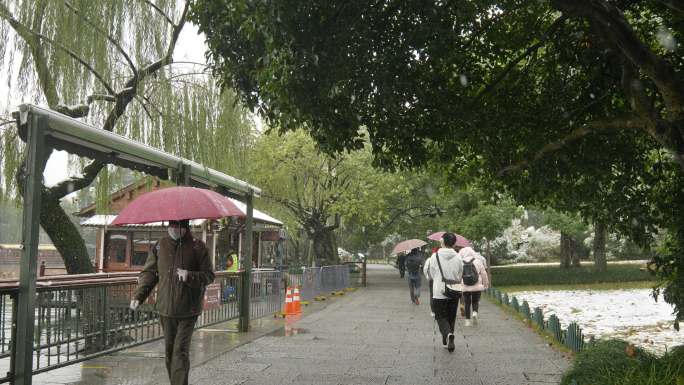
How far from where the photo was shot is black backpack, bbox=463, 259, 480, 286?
13.3 m

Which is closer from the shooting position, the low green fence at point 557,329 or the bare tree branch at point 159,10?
the low green fence at point 557,329

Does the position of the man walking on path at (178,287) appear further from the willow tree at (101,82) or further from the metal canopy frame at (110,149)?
the willow tree at (101,82)

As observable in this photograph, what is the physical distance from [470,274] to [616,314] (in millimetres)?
5969

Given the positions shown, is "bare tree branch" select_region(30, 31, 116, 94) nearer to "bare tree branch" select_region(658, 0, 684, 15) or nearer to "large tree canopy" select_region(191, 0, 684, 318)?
"large tree canopy" select_region(191, 0, 684, 318)

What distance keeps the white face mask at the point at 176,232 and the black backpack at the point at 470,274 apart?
26.4 feet

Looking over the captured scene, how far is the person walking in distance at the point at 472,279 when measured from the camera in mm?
13305

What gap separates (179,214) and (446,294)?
508cm

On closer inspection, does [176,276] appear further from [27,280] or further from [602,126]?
[602,126]

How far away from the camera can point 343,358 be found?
372 inches

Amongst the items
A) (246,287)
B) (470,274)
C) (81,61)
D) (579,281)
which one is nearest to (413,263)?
(470,274)

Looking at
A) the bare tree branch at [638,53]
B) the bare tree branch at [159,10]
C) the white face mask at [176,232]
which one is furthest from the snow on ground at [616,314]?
the bare tree branch at [159,10]

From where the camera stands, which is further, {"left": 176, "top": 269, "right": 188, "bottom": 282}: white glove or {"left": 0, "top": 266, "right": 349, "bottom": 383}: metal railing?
{"left": 0, "top": 266, "right": 349, "bottom": 383}: metal railing

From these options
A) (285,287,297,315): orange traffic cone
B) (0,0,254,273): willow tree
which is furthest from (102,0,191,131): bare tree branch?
(285,287,297,315): orange traffic cone

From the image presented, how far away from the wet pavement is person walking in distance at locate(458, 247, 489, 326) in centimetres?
46
